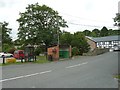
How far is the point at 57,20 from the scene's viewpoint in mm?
63656

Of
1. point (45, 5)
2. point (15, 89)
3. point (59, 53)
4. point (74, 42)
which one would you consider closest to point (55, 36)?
point (74, 42)

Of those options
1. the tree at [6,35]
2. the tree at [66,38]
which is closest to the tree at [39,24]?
the tree at [66,38]

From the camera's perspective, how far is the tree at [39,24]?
61.8m

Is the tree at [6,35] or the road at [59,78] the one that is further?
the tree at [6,35]

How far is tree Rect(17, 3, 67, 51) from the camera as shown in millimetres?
61750

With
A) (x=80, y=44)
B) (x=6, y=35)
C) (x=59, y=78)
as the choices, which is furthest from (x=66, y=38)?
(x=59, y=78)

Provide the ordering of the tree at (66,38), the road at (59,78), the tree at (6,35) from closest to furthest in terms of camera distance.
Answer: the road at (59,78), the tree at (66,38), the tree at (6,35)

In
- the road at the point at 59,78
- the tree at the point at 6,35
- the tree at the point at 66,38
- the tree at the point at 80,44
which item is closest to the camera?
the road at the point at 59,78

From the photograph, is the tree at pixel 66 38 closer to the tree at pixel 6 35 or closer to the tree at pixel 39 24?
the tree at pixel 39 24

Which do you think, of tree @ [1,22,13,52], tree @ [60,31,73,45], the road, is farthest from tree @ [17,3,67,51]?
the road

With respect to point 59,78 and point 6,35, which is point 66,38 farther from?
point 59,78

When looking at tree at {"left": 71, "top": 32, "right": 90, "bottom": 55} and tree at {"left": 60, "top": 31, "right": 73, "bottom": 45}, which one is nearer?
tree at {"left": 60, "top": 31, "right": 73, "bottom": 45}

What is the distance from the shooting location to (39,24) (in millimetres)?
64438

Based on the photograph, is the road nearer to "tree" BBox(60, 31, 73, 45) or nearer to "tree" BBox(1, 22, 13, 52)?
"tree" BBox(60, 31, 73, 45)
